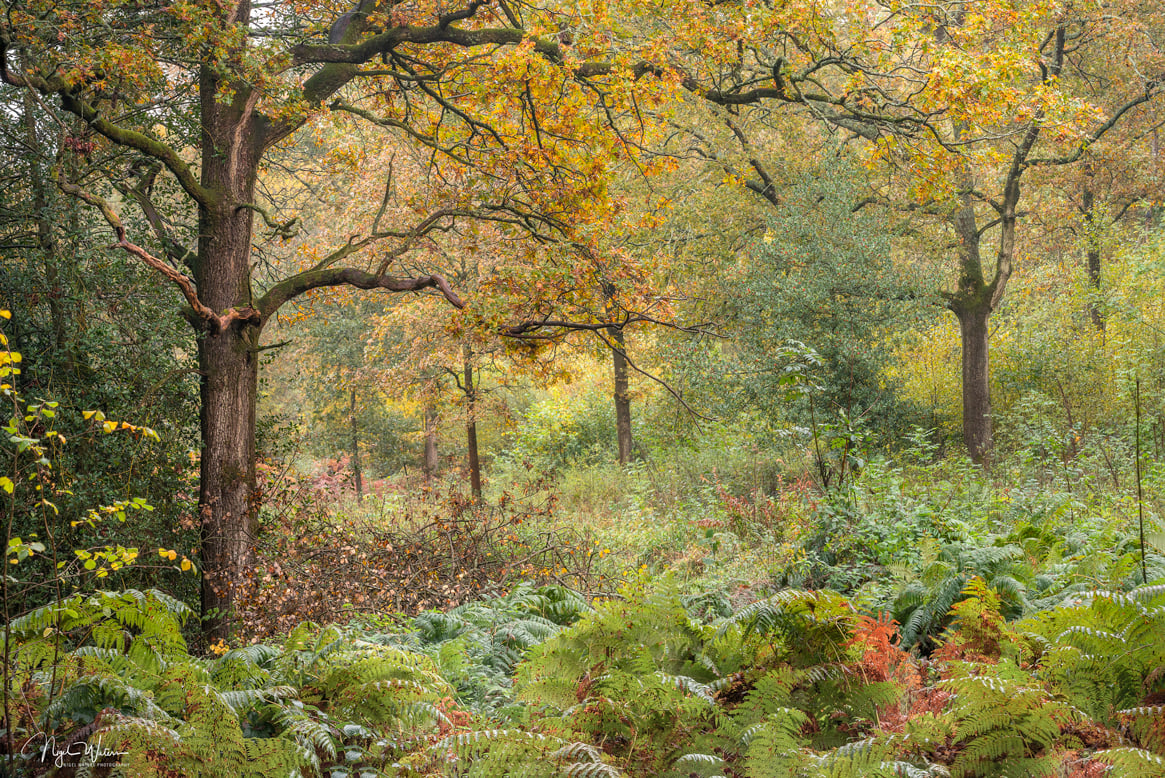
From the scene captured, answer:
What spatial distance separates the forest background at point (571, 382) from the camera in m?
2.94

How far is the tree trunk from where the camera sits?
15164 millimetres

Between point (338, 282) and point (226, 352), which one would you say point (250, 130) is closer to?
point (338, 282)

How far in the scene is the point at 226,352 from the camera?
8.01 metres

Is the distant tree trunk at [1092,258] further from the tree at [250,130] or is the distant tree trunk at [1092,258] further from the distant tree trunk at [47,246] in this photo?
the distant tree trunk at [47,246]

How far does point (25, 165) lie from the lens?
23.4 ft

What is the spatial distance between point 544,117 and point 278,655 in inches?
265

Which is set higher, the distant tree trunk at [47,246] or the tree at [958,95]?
the tree at [958,95]

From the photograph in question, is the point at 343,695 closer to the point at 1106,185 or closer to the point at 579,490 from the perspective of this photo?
the point at 579,490

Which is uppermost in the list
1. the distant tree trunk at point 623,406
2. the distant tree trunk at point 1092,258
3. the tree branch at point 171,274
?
the distant tree trunk at point 1092,258

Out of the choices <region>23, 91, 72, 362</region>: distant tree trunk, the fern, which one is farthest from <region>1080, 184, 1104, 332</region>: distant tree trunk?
<region>23, 91, 72, 362</region>: distant tree trunk
